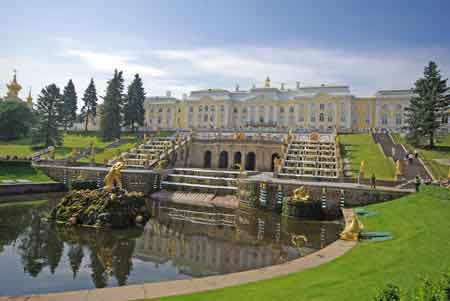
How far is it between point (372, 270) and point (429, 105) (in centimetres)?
4197

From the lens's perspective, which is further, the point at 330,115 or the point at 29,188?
the point at 330,115

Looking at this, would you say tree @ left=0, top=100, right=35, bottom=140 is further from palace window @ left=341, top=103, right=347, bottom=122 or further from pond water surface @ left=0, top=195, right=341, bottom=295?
palace window @ left=341, top=103, right=347, bottom=122

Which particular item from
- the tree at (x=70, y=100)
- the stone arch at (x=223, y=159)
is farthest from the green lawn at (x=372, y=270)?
the tree at (x=70, y=100)

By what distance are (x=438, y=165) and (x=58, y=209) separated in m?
36.4

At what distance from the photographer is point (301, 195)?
2564cm

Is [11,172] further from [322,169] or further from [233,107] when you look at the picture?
[233,107]

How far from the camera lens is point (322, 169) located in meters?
35.9

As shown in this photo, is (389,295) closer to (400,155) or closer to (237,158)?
(400,155)

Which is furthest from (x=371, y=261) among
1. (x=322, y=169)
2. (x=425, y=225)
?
(x=322, y=169)

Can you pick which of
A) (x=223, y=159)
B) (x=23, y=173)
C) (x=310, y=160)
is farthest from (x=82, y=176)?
(x=310, y=160)

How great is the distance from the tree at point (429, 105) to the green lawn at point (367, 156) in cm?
576

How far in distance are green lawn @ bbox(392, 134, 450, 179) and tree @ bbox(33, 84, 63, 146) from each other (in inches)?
2175

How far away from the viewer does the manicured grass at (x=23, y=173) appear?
3628 centimetres

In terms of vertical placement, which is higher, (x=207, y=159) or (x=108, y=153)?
(x=108, y=153)
